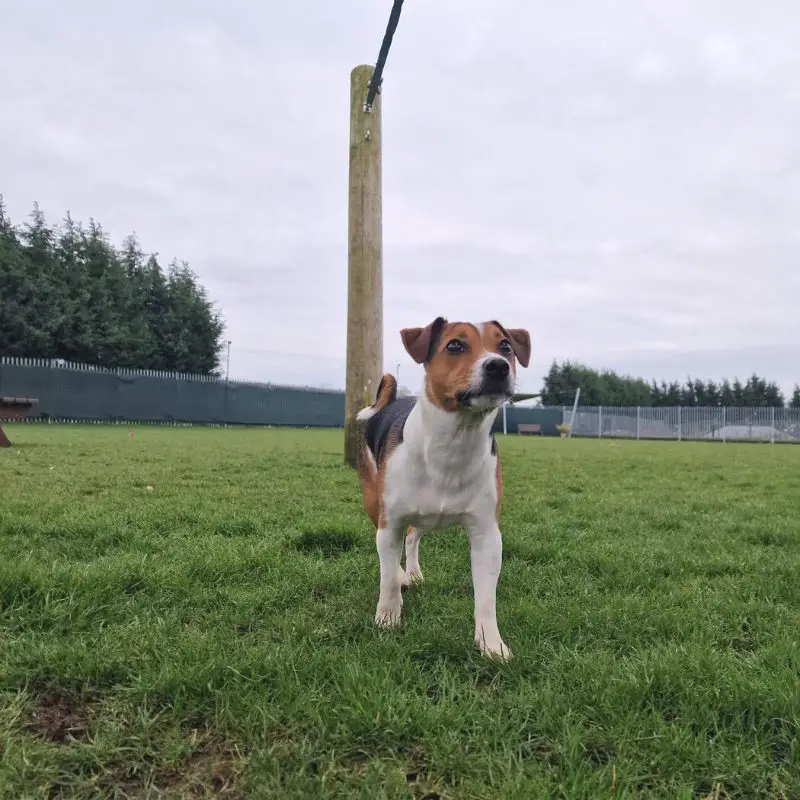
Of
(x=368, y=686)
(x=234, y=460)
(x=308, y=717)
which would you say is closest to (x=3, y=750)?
(x=308, y=717)

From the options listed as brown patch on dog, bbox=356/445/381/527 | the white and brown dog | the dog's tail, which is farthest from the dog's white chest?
the dog's tail

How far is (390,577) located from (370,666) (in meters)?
0.56

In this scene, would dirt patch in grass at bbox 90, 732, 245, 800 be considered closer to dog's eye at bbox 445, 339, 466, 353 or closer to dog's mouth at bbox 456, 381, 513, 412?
dog's mouth at bbox 456, 381, 513, 412

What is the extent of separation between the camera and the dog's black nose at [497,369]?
98.0 inches

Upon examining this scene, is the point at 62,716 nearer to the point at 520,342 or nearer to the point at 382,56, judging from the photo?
the point at 520,342

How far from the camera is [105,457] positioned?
9188 millimetres

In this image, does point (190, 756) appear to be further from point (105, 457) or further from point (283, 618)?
point (105, 457)

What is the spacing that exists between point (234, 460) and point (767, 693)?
824 centimetres

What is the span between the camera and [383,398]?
12.7 ft

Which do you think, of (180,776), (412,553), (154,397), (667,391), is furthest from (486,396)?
(667,391)

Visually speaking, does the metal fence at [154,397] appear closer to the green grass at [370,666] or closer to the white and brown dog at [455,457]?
the green grass at [370,666]

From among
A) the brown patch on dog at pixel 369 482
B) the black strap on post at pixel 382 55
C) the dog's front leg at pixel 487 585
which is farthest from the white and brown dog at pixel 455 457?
the black strap on post at pixel 382 55

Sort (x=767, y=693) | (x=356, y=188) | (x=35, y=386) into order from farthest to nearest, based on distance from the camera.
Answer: (x=35, y=386) → (x=356, y=188) → (x=767, y=693)

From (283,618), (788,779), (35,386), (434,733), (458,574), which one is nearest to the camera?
(788,779)
